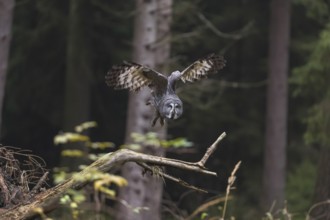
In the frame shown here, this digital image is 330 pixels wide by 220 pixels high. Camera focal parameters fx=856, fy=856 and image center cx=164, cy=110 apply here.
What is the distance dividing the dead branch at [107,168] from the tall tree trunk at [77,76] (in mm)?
14520

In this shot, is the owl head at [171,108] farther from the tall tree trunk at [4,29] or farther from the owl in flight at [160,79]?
the tall tree trunk at [4,29]

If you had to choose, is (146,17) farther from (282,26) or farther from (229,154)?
(229,154)

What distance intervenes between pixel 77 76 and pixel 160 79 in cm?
1636

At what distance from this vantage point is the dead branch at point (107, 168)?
425 centimetres

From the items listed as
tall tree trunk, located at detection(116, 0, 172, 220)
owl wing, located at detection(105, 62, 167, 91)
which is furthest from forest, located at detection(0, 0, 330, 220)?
owl wing, located at detection(105, 62, 167, 91)

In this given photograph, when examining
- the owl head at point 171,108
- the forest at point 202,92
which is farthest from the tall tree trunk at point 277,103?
the owl head at point 171,108

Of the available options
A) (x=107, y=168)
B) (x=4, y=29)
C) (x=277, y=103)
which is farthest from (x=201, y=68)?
(x=277, y=103)

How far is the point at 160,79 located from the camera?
3.88 m

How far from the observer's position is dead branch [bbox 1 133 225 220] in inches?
167

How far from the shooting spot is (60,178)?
10.9ft

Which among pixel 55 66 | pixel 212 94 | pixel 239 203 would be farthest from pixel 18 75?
pixel 239 203

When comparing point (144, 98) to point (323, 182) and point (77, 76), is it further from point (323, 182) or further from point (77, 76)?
point (77, 76)

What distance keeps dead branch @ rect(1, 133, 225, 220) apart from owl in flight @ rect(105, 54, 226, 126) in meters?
0.36

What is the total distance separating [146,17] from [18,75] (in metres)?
9.15
